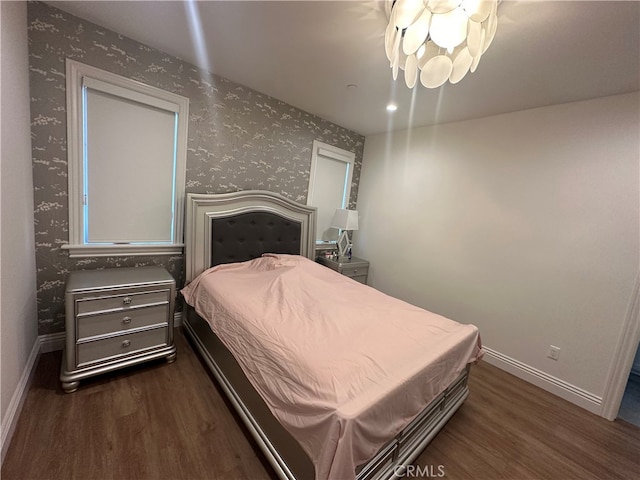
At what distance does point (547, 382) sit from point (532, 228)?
53.0 inches

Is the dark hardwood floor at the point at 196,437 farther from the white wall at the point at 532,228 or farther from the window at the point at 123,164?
the window at the point at 123,164

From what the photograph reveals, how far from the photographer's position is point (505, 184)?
247 cm

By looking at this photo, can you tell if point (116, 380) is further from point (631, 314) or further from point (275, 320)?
point (631, 314)

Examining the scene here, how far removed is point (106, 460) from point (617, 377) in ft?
11.0

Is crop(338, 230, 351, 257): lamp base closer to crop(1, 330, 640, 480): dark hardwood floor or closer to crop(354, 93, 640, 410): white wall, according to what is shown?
crop(354, 93, 640, 410): white wall

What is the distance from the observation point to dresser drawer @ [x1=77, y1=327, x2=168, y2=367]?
168 cm

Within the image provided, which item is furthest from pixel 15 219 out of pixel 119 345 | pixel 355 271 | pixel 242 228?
pixel 355 271

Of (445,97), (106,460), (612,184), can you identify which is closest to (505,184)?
(612,184)

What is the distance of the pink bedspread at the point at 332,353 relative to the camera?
1.01 meters

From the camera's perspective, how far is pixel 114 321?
1.76 metres

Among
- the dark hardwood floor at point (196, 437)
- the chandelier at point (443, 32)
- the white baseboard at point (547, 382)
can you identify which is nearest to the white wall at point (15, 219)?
the dark hardwood floor at point (196, 437)

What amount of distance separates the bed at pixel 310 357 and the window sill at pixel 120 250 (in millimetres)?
199

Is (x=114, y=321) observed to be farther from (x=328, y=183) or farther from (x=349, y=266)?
(x=328, y=183)

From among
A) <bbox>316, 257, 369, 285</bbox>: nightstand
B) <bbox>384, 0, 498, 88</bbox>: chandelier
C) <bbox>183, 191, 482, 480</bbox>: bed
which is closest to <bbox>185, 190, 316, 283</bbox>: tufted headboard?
<bbox>183, 191, 482, 480</bbox>: bed
